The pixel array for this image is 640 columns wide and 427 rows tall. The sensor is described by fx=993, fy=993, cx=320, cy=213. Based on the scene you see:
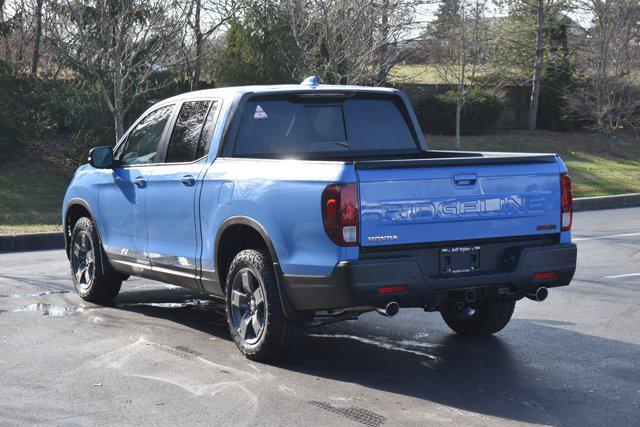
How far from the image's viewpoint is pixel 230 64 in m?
27.7

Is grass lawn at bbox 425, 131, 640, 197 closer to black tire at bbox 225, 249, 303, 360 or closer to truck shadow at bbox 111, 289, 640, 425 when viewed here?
truck shadow at bbox 111, 289, 640, 425

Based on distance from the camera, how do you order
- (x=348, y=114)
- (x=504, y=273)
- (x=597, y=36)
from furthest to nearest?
(x=597, y=36)
(x=348, y=114)
(x=504, y=273)

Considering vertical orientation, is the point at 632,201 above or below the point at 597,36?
below

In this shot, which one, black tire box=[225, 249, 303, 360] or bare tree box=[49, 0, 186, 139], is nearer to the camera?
black tire box=[225, 249, 303, 360]

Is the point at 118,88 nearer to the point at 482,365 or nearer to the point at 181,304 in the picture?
the point at 181,304

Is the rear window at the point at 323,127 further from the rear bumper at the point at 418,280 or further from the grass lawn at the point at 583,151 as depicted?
the grass lawn at the point at 583,151

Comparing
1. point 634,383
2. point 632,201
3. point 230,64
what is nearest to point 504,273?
point 634,383

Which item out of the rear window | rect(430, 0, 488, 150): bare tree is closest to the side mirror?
the rear window

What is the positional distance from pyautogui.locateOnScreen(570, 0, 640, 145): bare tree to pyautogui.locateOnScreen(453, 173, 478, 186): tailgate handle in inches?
1149

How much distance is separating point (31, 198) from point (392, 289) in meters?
15.1

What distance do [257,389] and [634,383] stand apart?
2.45m

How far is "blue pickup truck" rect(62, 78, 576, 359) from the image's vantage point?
6.31 m

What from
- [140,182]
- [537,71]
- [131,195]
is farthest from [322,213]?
[537,71]

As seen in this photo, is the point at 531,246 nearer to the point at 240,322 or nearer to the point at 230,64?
the point at 240,322
